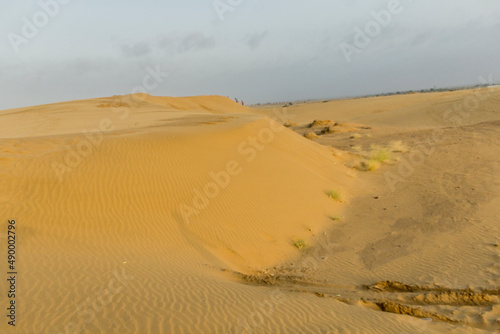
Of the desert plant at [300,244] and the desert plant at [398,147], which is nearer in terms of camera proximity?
the desert plant at [300,244]

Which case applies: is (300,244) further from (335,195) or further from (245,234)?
(335,195)

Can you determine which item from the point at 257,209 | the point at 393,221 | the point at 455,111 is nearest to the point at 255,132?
the point at 257,209

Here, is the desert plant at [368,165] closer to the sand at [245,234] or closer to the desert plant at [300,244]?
the sand at [245,234]

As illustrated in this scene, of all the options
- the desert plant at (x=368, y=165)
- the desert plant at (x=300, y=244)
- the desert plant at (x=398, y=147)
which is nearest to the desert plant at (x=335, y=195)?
the desert plant at (x=300, y=244)

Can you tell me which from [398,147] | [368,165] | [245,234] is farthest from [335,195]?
[398,147]

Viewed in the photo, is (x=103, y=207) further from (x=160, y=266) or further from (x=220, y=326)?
(x=220, y=326)

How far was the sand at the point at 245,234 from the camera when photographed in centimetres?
441

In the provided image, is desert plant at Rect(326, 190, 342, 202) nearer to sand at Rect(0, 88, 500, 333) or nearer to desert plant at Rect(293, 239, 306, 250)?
sand at Rect(0, 88, 500, 333)

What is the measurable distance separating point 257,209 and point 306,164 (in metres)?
4.06

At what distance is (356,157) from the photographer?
15.3 metres

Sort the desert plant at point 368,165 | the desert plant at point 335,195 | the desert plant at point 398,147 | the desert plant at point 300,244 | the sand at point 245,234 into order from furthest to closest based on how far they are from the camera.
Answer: the desert plant at point 398,147 → the desert plant at point 368,165 → the desert plant at point 335,195 → the desert plant at point 300,244 → the sand at point 245,234

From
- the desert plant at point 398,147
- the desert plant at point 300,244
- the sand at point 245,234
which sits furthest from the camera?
the desert plant at point 398,147

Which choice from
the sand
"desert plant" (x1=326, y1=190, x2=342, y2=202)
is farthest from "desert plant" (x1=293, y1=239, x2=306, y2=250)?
"desert plant" (x1=326, y1=190, x2=342, y2=202)

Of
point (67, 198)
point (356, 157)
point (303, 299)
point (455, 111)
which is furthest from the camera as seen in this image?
point (455, 111)
